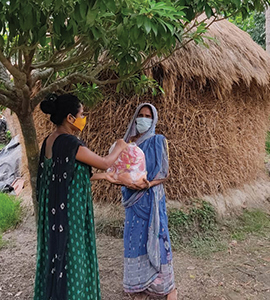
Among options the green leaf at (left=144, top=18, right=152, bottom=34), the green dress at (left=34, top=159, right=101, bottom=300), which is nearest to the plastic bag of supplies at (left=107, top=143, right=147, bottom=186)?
the green dress at (left=34, top=159, right=101, bottom=300)

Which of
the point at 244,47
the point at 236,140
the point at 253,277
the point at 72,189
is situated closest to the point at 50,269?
the point at 72,189

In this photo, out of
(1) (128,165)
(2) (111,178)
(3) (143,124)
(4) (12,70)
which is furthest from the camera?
(3) (143,124)

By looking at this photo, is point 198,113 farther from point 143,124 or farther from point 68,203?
point 68,203

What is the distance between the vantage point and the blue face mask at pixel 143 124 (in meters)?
2.70

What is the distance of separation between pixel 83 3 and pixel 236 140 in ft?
14.6

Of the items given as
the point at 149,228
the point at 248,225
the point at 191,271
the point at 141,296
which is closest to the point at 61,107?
the point at 149,228

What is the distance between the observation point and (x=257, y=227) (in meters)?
4.62

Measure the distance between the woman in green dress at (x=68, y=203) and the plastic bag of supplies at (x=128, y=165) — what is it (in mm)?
265

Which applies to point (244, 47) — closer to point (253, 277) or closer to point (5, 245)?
point (253, 277)

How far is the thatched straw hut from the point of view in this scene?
13.5 feet

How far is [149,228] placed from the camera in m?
2.64

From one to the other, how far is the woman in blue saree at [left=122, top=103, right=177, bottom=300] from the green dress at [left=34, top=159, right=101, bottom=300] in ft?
1.73

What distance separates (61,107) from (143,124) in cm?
83

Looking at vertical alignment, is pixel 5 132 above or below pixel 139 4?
below
